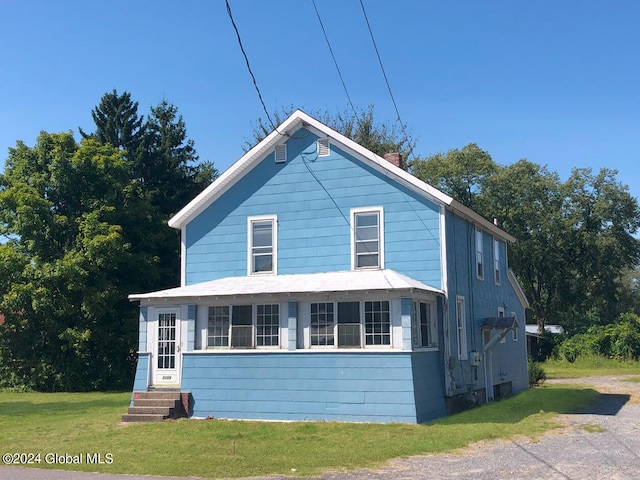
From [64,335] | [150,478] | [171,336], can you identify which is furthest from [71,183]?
[150,478]

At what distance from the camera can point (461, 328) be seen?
1917 cm

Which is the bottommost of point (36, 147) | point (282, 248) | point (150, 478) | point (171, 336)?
point (150, 478)

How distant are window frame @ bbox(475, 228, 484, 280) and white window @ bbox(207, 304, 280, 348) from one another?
7324 mm

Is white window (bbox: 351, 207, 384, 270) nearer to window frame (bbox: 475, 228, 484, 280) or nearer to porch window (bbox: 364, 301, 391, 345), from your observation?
porch window (bbox: 364, 301, 391, 345)

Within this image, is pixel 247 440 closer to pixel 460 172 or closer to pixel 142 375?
pixel 142 375

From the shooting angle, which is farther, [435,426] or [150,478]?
[435,426]

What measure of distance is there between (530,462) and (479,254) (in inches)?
451

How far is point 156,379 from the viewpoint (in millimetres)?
17938

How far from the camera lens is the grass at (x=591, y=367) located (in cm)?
3775

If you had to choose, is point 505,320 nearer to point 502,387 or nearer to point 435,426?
point 502,387

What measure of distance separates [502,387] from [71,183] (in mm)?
20077

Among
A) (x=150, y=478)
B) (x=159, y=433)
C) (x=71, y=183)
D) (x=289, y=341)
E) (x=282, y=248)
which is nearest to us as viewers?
(x=150, y=478)

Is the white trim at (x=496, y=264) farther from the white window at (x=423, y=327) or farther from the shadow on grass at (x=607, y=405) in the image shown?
the white window at (x=423, y=327)

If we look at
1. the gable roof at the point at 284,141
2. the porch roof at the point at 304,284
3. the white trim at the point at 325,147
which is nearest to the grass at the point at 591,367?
the gable roof at the point at 284,141
